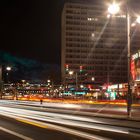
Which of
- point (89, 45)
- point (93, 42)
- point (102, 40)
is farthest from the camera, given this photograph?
point (102, 40)

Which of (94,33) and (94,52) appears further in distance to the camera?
(94,52)

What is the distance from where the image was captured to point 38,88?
149375 mm

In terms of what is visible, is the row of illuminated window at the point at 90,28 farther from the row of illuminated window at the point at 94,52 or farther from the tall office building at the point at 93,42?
the row of illuminated window at the point at 94,52

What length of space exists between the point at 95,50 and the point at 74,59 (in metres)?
12.3

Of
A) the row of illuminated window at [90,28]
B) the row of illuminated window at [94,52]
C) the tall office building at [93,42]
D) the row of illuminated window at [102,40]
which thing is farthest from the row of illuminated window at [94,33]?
the row of illuminated window at [94,52]

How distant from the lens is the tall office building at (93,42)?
16050 cm

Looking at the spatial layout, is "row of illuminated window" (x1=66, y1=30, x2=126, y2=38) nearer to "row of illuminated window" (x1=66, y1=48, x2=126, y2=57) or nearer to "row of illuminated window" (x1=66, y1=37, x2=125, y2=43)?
"row of illuminated window" (x1=66, y1=37, x2=125, y2=43)

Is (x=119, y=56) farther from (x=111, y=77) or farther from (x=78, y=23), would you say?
(x=78, y=23)

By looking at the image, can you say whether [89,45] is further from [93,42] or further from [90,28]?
[90,28]

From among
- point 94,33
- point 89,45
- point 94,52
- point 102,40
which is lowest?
point 94,52

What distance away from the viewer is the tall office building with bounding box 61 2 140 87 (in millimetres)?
160500

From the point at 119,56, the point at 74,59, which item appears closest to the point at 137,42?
the point at 119,56

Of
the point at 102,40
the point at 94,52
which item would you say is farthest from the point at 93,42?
the point at 102,40

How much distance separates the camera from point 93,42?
16538 centimetres
